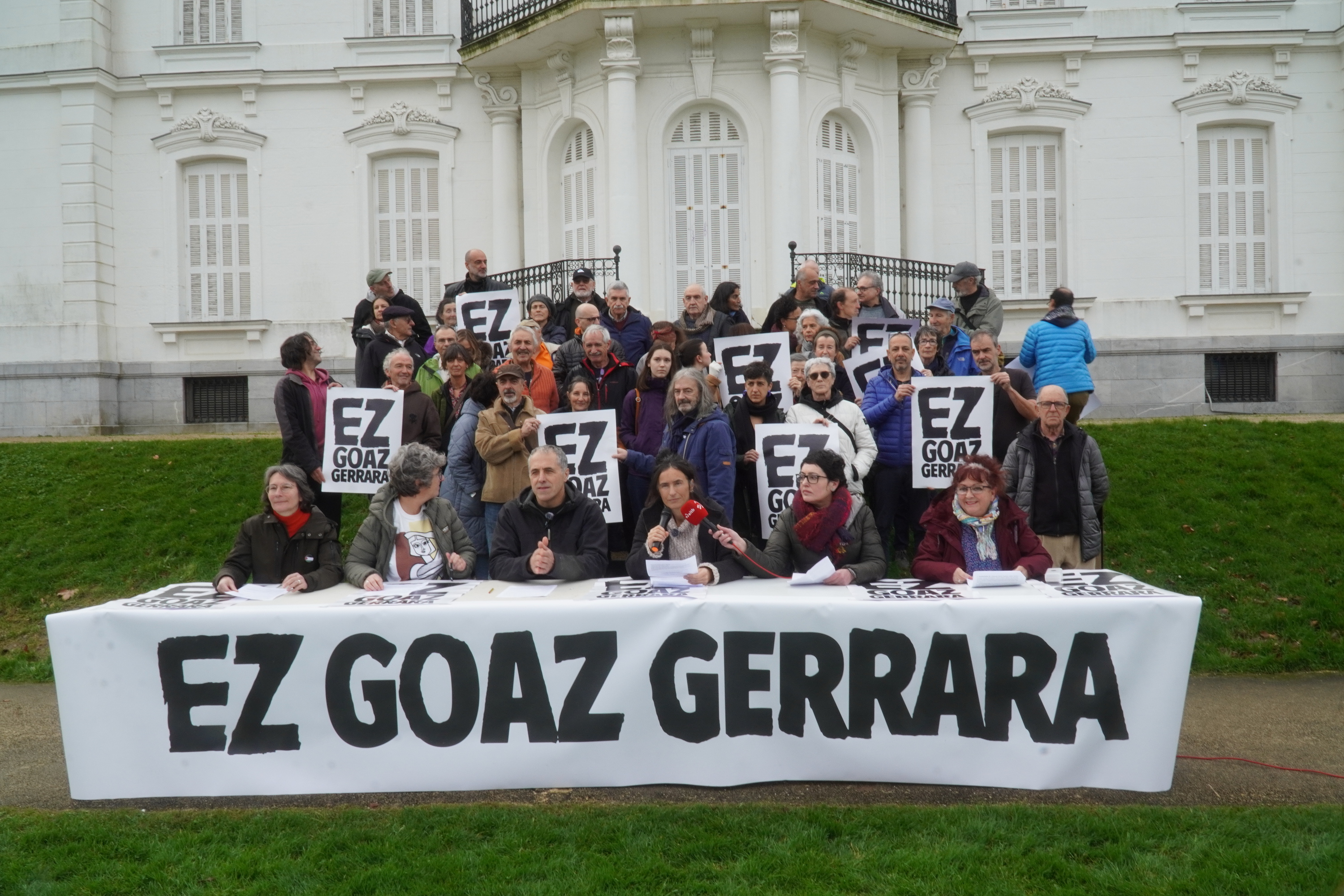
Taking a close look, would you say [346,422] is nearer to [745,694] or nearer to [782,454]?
[782,454]

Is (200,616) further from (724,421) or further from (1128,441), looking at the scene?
(1128,441)

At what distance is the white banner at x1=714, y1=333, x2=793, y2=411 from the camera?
8281mm

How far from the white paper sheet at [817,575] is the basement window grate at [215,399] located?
15.5 meters

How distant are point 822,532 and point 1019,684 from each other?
1440mm

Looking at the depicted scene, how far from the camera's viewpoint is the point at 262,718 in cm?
502

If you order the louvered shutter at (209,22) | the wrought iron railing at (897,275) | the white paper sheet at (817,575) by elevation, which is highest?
the louvered shutter at (209,22)

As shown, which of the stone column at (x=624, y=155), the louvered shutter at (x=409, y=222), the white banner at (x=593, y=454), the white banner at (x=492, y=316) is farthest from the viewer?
the louvered shutter at (x=409, y=222)

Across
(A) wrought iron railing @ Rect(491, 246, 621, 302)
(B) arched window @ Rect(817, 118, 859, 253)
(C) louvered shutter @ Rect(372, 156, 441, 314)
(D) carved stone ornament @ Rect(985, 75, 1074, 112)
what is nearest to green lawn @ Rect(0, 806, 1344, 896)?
(A) wrought iron railing @ Rect(491, 246, 621, 302)

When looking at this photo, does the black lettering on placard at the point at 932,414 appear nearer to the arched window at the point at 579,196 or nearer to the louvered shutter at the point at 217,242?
the arched window at the point at 579,196

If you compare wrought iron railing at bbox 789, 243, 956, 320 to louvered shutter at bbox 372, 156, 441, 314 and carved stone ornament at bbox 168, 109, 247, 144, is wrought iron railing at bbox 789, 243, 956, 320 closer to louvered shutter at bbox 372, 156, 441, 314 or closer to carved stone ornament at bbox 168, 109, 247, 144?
louvered shutter at bbox 372, 156, 441, 314

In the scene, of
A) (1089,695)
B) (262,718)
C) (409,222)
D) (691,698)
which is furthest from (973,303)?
(409,222)

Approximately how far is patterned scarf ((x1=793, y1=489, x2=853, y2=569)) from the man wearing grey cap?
383 centimetres

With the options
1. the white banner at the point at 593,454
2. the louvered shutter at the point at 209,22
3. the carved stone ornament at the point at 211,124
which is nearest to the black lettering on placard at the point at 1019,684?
the white banner at the point at 593,454

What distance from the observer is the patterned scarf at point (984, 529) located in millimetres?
5734
